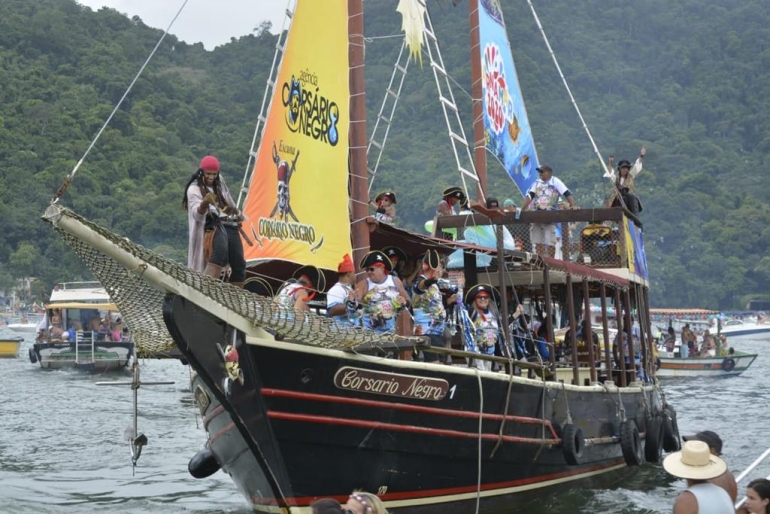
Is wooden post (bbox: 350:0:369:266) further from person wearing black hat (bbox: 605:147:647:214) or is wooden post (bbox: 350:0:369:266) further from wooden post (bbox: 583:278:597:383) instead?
person wearing black hat (bbox: 605:147:647:214)

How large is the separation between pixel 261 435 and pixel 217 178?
2522 millimetres

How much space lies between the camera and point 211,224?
11.6m

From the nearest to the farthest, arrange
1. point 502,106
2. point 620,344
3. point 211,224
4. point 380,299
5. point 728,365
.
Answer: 1. point 211,224
2. point 380,299
3. point 620,344
4. point 502,106
5. point 728,365

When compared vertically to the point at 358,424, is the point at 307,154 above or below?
above

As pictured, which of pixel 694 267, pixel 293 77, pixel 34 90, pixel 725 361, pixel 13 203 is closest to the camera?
pixel 293 77

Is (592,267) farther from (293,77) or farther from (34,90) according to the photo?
(34,90)

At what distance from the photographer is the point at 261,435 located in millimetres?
11219

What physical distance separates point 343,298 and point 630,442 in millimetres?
6132

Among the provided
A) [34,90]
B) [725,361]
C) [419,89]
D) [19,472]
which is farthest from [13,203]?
[19,472]

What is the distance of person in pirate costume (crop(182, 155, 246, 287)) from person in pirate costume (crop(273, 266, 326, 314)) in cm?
67

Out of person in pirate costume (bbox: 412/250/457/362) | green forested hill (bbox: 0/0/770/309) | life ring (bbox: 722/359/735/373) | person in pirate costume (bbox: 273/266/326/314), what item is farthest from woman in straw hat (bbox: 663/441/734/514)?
life ring (bbox: 722/359/735/373)

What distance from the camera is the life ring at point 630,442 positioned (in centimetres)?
1677

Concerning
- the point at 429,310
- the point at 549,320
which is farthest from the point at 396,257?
the point at 549,320

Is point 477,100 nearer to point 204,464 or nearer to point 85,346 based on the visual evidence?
point 204,464
